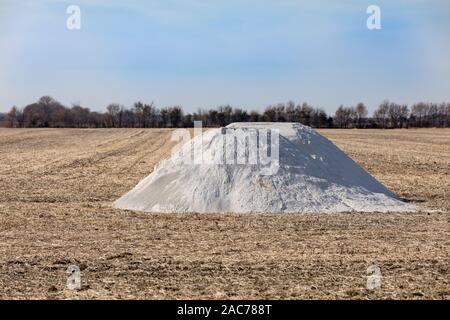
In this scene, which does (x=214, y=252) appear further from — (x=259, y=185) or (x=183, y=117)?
(x=183, y=117)

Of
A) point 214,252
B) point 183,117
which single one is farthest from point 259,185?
point 183,117

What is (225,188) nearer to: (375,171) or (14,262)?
(14,262)

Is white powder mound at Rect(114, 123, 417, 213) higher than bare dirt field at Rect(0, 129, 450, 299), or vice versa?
white powder mound at Rect(114, 123, 417, 213)

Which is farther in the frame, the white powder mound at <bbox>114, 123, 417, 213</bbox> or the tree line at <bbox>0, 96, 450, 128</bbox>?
the tree line at <bbox>0, 96, 450, 128</bbox>

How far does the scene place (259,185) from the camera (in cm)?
1655

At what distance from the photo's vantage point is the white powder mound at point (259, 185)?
1608 cm

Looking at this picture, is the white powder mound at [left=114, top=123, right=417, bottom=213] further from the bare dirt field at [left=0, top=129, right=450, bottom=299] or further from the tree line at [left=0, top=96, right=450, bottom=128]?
the tree line at [left=0, top=96, right=450, bottom=128]

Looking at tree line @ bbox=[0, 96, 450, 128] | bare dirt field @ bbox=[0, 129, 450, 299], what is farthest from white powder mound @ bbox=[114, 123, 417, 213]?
tree line @ bbox=[0, 96, 450, 128]

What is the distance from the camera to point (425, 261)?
1043 cm

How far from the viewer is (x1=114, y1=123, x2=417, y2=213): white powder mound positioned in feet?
52.7

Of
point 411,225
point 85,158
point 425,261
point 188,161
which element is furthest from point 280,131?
point 85,158

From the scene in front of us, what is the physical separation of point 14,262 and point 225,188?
7.31 m

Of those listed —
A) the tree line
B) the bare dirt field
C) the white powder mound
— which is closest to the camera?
the bare dirt field

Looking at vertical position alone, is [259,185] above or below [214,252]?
above
